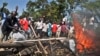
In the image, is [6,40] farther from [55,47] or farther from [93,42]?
[93,42]

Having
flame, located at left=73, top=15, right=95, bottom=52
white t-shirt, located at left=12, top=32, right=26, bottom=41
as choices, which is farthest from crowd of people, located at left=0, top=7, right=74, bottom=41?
flame, located at left=73, top=15, right=95, bottom=52

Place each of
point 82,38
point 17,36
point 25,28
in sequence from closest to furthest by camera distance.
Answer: point 82,38, point 17,36, point 25,28

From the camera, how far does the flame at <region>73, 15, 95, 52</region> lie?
15.8 metres

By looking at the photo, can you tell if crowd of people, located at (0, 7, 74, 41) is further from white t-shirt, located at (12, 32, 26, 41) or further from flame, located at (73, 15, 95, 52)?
flame, located at (73, 15, 95, 52)

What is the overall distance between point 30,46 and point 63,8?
23.4 m

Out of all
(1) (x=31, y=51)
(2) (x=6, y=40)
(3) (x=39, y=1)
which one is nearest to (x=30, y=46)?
(1) (x=31, y=51)

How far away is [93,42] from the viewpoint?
16.0 m

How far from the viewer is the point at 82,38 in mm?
16078

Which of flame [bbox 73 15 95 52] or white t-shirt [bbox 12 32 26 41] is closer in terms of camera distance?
flame [bbox 73 15 95 52]

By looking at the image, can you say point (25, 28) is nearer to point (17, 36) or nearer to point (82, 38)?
point (17, 36)

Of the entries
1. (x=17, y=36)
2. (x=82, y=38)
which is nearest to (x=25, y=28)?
(x=17, y=36)

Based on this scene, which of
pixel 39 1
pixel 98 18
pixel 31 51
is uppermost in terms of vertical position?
pixel 98 18

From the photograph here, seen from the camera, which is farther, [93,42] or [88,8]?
[88,8]

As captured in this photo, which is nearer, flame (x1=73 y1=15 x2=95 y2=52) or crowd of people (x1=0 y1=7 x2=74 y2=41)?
flame (x1=73 y1=15 x2=95 y2=52)
